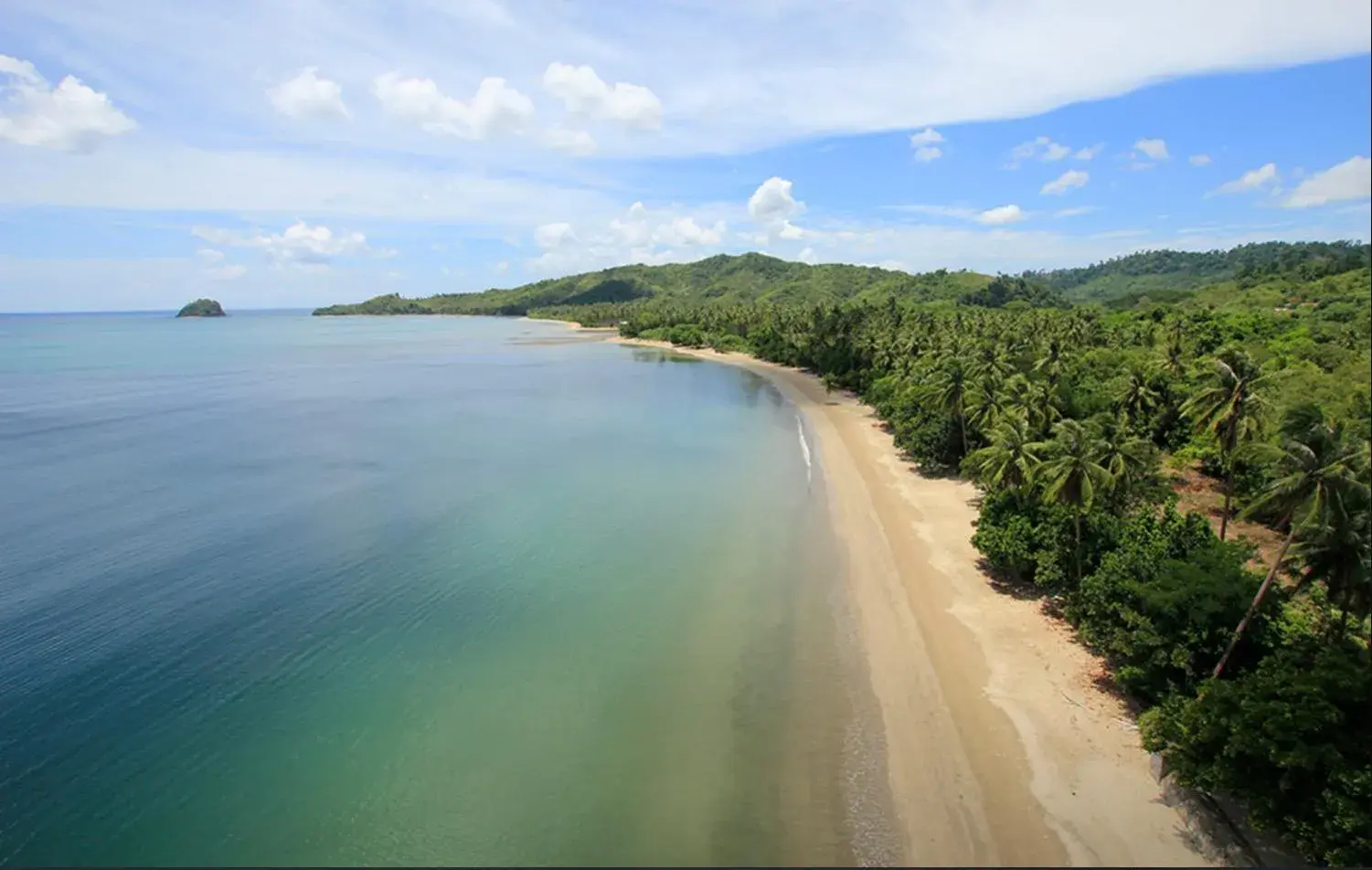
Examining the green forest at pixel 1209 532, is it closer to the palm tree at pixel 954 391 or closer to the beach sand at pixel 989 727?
the palm tree at pixel 954 391

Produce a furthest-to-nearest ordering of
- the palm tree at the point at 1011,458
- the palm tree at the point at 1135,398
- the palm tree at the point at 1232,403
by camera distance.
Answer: the palm tree at the point at 1135,398 → the palm tree at the point at 1232,403 → the palm tree at the point at 1011,458

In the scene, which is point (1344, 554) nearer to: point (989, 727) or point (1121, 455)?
point (989, 727)

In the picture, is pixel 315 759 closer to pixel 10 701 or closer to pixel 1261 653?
pixel 10 701

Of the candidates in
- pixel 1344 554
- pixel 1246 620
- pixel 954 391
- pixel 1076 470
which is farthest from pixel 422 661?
pixel 954 391

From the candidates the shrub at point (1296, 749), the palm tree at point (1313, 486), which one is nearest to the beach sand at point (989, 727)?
the shrub at point (1296, 749)

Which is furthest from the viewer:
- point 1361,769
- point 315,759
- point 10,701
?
point 10,701

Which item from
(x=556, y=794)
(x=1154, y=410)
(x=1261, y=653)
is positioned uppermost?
(x=1154, y=410)

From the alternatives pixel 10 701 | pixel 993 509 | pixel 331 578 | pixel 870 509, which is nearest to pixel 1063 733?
pixel 993 509
